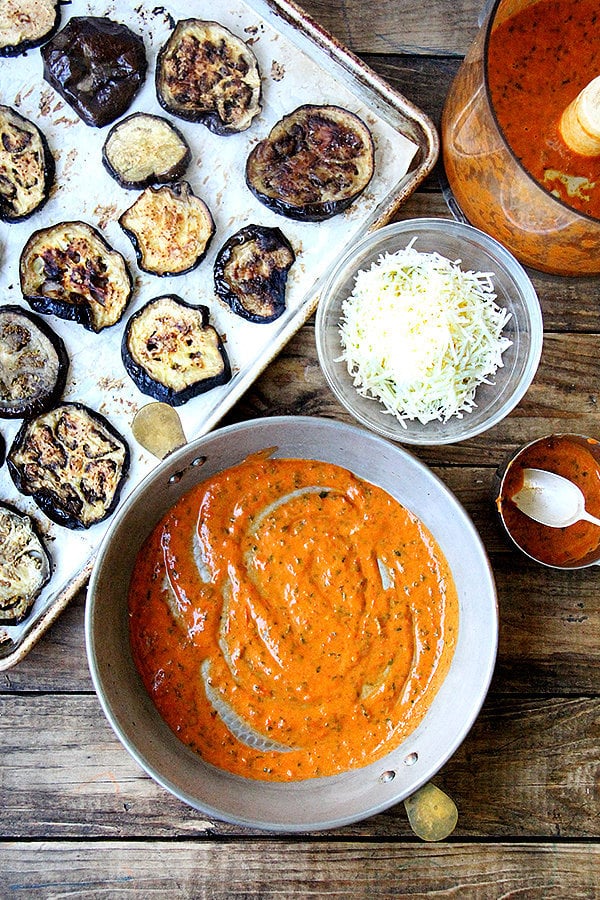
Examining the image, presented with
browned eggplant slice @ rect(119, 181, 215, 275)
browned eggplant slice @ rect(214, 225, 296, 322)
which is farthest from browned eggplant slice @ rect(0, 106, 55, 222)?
browned eggplant slice @ rect(214, 225, 296, 322)

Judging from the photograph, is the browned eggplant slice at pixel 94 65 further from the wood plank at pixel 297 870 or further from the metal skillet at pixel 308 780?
the wood plank at pixel 297 870

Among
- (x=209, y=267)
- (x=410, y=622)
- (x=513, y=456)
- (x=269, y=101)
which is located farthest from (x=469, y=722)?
(x=269, y=101)

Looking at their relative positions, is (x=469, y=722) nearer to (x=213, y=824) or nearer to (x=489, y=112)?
(x=213, y=824)

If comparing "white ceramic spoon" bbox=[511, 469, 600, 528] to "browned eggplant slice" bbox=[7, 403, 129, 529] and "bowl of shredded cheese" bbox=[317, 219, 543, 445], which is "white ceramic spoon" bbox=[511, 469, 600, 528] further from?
"browned eggplant slice" bbox=[7, 403, 129, 529]

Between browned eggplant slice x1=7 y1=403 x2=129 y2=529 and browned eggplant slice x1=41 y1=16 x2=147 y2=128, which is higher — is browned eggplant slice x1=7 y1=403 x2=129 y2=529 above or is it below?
below

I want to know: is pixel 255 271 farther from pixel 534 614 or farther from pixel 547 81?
pixel 534 614
